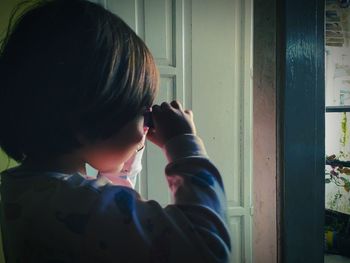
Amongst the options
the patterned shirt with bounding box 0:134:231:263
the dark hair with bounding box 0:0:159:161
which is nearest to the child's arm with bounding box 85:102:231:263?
the patterned shirt with bounding box 0:134:231:263

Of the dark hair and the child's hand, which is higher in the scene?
the dark hair

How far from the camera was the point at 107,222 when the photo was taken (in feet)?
1.12

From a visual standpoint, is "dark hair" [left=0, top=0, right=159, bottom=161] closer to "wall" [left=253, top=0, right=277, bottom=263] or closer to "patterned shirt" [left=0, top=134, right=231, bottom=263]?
"patterned shirt" [left=0, top=134, right=231, bottom=263]

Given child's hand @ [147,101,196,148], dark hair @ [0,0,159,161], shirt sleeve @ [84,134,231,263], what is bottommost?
shirt sleeve @ [84,134,231,263]

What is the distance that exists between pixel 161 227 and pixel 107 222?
0.07 meters

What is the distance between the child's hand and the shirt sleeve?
0.26 ft

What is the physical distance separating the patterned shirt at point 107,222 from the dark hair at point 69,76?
7 centimetres

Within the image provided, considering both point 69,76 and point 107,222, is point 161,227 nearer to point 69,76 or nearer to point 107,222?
point 107,222

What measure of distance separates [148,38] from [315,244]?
1.10 meters

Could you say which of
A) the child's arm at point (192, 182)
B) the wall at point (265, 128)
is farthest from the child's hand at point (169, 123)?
the wall at point (265, 128)

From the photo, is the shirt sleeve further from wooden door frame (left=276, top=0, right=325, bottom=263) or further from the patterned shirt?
wooden door frame (left=276, top=0, right=325, bottom=263)

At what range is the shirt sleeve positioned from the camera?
1.12 feet

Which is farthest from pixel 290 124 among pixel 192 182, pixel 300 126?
pixel 192 182

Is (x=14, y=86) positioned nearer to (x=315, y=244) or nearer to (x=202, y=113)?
(x=315, y=244)
